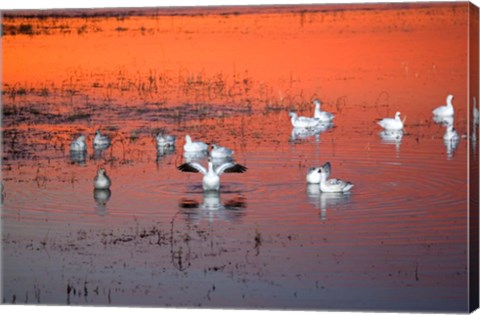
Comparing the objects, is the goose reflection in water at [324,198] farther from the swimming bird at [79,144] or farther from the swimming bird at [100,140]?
the swimming bird at [79,144]

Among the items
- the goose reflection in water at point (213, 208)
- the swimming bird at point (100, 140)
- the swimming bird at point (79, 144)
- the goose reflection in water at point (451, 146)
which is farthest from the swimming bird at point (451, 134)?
the swimming bird at point (79, 144)

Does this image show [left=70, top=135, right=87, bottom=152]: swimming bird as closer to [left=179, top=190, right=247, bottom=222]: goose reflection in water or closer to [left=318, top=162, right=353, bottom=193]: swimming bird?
[left=179, top=190, right=247, bottom=222]: goose reflection in water

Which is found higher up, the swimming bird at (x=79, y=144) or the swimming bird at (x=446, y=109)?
the swimming bird at (x=446, y=109)

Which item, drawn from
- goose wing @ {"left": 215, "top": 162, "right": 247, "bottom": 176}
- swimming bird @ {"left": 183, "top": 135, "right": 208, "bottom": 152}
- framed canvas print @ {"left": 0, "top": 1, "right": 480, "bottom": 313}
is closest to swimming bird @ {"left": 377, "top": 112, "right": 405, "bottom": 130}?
framed canvas print @ {"left": 0, "top": 1, "right": 480, "bottom": 313}

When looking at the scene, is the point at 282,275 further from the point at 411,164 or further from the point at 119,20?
the point at 119,20

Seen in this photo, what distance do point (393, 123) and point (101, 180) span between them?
2001 mm

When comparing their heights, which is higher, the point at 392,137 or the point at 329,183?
the point at 392,137

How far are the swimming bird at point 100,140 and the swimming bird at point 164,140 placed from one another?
345 millimetres

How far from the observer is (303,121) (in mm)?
10883

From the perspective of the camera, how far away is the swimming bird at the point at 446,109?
10492 millimetres

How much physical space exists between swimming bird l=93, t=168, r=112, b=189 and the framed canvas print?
0.02m

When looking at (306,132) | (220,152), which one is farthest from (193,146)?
(306,132)

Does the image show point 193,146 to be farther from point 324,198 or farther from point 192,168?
point 324,198

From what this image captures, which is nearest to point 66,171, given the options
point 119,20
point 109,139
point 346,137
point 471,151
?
point 109,139
